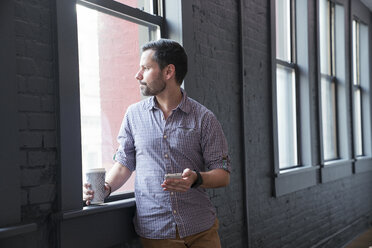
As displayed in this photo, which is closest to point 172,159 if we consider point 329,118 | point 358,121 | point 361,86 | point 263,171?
point 263,171

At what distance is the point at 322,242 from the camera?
17.4 ft

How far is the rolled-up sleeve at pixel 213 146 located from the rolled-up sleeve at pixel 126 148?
0.37 meters

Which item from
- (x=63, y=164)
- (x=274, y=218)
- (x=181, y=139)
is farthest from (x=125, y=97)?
(x=274, y=218)

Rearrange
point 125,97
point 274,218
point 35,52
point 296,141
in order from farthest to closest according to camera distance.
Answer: point 296,141 → point 274,218 → point 125,97 → point 35,52

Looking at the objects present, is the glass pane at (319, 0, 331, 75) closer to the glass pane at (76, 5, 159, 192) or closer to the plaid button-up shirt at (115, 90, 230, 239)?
the glass pane at (76, 5, 159, 192)

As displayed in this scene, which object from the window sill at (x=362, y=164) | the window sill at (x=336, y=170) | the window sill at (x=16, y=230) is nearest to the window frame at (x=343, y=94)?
the window sill at (x=336, y=170)

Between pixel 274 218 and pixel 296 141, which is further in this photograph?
pixel 296 141

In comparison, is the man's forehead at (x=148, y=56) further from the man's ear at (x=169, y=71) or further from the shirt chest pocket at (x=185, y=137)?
the shirt chest pocket at (x=185, y=137)

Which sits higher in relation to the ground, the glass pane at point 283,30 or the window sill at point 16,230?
the glass pane at point 283,30

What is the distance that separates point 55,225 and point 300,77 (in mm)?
3815

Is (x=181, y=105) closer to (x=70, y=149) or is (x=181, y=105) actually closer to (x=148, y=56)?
(x=148, y=56)

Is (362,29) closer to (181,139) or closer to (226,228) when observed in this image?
(226,228)

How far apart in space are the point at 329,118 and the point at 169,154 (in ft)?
14.9

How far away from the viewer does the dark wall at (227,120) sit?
1.91 meters
